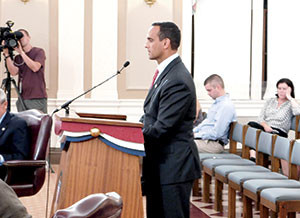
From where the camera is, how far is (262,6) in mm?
9531

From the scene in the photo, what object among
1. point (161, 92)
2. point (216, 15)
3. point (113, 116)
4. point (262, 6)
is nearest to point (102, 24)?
Answer: point (216, 15)

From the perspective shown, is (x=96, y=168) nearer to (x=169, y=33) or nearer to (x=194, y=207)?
(x=169, y=33)

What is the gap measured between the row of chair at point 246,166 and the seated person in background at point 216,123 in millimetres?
110

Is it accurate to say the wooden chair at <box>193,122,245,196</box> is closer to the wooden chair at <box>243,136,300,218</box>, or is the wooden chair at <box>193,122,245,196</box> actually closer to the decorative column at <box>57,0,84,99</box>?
the wooden chair at <box>243,136,300,218</box>

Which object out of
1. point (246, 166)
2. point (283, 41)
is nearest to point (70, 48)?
point (283, 41)

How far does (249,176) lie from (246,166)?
0.59 m

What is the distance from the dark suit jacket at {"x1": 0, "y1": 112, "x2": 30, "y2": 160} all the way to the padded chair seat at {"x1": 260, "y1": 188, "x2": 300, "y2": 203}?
6.06 feet

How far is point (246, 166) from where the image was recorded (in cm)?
622

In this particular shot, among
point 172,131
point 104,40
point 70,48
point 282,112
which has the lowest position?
point 282,112

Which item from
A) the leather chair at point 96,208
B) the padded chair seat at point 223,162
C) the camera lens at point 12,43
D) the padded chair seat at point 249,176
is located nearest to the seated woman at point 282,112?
the padded chair seat at point 223,162

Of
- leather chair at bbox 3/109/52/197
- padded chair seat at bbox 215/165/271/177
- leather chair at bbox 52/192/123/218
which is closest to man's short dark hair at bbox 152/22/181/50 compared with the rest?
leather chair at bbox 3/109/52/197

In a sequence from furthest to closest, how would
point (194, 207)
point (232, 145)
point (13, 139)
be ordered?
point (232, 145) → point (194, 207) → point (13, 139)

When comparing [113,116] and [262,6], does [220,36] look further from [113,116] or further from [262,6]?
[113,116]

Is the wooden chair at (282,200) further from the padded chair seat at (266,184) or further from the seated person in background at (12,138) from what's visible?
the seated person in background at (12,138)
